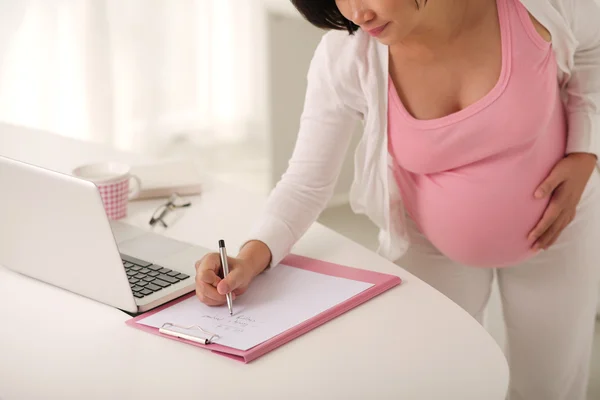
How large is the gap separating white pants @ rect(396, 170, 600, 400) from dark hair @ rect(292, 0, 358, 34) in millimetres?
417

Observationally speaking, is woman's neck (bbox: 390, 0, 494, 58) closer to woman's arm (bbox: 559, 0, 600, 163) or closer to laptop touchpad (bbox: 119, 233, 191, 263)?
woman's arm (bbox: 559, 0, 600, 163)

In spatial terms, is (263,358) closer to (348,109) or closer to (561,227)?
(348,109)

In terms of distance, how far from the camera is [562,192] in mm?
1254

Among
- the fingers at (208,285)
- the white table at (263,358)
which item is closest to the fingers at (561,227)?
the white table at (263,358)

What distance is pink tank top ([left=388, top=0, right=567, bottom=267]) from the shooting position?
1.18 metres

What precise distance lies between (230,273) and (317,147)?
1.01 feet

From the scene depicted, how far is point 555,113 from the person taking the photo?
1277 millimetres

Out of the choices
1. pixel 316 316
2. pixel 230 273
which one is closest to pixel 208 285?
pixel 230 273

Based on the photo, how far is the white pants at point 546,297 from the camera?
1.33 m

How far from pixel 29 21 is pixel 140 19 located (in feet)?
1.46

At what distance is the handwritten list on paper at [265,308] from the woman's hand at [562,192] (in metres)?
0.38

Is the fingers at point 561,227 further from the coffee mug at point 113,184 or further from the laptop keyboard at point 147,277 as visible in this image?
the coffee mug at point 113,184

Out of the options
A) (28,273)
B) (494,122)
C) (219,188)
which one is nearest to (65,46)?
(219,188)

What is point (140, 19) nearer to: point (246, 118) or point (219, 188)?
point (246, 118)
